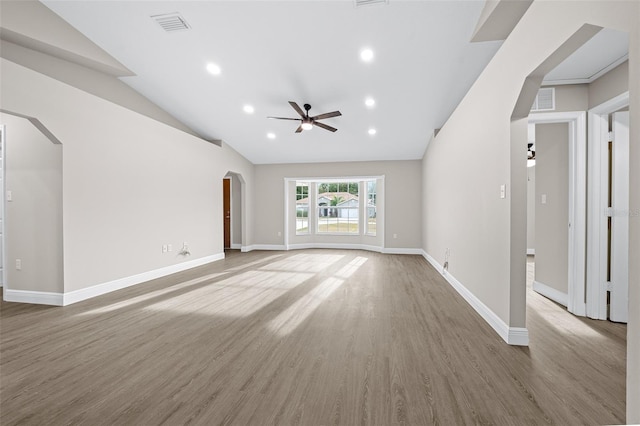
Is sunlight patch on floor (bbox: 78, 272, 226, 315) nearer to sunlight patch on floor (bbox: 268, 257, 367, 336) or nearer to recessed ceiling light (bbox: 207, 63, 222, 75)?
sunlight patch on floor (bbox: 268, 257, 367, 336)

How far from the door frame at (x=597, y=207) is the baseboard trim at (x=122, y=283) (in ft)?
19.2

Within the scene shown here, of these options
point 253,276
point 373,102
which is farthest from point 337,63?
point 253,276

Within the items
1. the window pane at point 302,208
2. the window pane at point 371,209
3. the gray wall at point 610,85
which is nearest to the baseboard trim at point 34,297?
the window pane at point 302,208

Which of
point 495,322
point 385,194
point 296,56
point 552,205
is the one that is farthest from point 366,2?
point 385,194

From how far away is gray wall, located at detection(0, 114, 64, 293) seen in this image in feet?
11.1

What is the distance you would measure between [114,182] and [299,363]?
375cm

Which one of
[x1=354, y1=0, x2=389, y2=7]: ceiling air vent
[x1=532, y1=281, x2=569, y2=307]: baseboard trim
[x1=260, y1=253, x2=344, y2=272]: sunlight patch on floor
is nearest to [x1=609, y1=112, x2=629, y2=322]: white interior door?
[x1=532, y1=281, x2=569, y2=307]: baseboard trim

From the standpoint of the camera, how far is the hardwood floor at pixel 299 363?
1.58 meters

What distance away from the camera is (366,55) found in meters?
3.67

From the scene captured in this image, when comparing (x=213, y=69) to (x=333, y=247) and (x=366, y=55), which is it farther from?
(x=333, y=247)

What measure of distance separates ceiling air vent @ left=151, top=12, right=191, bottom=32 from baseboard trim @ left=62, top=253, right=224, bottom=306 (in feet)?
11.4

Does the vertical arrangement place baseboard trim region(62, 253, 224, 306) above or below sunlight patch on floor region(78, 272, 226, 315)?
above

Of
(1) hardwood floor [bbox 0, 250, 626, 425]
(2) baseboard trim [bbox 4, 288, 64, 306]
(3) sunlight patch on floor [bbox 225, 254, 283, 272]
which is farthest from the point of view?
(3) sunlight patch on floor [bbox 225, 254, 283, 272]

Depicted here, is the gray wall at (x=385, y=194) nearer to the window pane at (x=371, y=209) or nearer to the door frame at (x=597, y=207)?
the window pane at (x=371, y=209)
